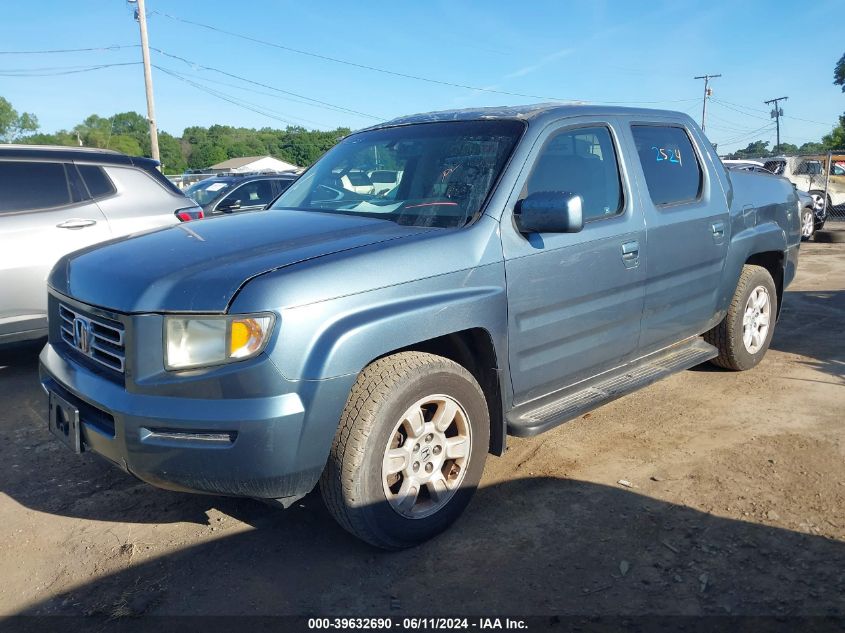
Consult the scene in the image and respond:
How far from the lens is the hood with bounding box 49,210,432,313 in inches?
104

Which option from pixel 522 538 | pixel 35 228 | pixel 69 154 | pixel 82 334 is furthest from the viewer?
pixel 69 154

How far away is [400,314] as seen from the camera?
281 cm

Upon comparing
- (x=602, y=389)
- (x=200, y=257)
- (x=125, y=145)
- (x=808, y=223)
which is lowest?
(x=602, y=389)

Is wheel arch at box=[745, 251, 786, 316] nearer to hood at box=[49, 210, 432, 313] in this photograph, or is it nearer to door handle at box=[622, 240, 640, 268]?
door handle at box=[622, 240, 640, 268]

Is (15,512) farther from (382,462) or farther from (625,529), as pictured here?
(625,529)

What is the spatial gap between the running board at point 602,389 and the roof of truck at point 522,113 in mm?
1460

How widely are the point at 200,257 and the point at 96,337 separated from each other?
0.55 meters

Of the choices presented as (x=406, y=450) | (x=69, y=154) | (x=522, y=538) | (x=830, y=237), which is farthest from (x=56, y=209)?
(x=830, y=237)

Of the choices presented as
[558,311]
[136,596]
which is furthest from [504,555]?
[136,596]

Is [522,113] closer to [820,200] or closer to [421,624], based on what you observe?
[421,624]

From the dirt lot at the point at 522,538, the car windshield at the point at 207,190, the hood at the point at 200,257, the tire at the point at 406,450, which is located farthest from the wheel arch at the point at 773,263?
the car windshield at the point at 207,190

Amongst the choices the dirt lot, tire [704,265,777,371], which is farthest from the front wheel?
the dirt lot

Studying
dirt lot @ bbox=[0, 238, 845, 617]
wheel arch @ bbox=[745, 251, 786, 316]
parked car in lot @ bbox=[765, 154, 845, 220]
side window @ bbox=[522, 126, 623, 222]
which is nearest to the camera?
dirt lot @ bbox=[0, 238, 845, 617]

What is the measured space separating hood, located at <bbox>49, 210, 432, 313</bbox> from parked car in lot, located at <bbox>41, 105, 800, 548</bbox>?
13 millimetres
